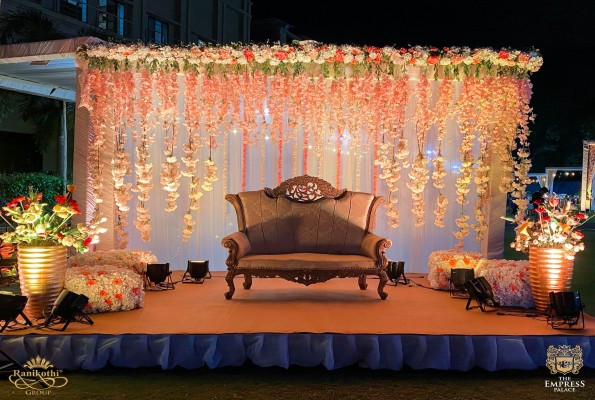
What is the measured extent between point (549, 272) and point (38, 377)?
368 centimetres

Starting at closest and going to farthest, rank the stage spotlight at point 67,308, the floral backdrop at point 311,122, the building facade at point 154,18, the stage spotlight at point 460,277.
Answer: the stage spotlight at point 67,308
the stage spotlight at point 460,277
the floral backdrop at point 311,122
the building facade at point 154,18

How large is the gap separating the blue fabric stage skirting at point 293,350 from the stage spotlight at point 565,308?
236 mm

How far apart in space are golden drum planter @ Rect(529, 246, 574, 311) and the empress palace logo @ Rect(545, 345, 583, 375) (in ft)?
2.46

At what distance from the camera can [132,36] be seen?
1669cm

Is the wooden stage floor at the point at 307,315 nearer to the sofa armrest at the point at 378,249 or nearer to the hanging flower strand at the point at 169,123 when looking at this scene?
the sofa armrest at the point at 378,249

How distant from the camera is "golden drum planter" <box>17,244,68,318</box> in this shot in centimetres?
407

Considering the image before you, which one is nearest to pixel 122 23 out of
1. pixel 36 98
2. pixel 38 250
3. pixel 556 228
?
pixel 36 98

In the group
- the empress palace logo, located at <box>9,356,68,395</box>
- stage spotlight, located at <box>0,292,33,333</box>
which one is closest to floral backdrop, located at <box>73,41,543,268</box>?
stage spotlight, located at <box>0,292,33,333</box>

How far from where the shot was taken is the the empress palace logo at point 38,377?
129 inches

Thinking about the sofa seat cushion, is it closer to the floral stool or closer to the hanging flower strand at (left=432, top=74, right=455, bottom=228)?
the floral stool

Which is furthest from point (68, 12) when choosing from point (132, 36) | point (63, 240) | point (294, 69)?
point (63, 240)

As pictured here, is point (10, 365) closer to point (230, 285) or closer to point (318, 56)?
point (230, 285)

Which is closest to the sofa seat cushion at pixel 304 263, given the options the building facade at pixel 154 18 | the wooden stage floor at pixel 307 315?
the wooden stage floor at pixel 307 315

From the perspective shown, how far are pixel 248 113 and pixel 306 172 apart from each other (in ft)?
3.35
